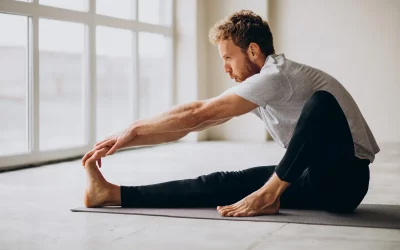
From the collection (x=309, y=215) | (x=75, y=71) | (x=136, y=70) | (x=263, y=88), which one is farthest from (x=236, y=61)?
(x=136, y=70)

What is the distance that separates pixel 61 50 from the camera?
6.25m

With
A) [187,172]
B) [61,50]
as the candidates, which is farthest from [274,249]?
[61,50]

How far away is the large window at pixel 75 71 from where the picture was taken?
5.64m

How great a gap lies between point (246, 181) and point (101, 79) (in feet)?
13.2

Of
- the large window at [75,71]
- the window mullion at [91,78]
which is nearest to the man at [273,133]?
the large window at [75,71]

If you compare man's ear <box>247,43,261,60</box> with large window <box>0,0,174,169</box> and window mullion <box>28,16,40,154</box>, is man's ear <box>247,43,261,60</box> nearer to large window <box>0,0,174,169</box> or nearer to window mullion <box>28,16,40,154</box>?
large window <box>0,0,174,169</box>

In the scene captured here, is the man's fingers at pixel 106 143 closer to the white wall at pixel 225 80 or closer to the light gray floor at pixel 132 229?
the light gray floor at pixel 132 229

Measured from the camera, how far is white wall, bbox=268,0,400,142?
8.16 metres

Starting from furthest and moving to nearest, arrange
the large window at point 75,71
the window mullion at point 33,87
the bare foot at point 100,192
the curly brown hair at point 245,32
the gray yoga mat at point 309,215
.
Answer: the window mullion at point 33,87, the large window at point 75,71, the bare foot at point 100,192, the curly brown hair at point 245,32, the gray yoga mat at point 309,215

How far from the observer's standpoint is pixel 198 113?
281 centimetres

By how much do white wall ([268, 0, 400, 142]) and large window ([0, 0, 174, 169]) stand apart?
163 cm

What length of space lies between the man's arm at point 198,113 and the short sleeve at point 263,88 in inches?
1.0

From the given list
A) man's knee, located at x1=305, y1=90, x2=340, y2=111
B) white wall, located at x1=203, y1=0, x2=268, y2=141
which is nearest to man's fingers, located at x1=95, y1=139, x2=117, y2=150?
man's knee, located at x1=305, y1=90, x2=340, y2=111

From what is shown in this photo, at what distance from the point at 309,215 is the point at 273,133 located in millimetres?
385
